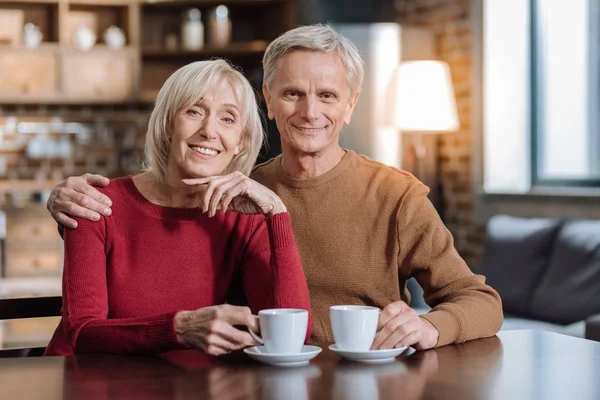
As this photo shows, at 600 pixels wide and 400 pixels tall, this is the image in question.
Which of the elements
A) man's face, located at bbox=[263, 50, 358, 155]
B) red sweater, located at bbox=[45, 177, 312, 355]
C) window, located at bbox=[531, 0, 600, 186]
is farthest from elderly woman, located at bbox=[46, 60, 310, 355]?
window, located at bbox=[531, 0, 600, 186]

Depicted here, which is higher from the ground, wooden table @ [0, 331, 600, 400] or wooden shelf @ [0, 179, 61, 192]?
wooden shelf @ [0, 179, 61, 192]

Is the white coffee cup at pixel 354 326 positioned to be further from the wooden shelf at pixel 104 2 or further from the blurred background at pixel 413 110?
the wooden shelf at pixel 104 2

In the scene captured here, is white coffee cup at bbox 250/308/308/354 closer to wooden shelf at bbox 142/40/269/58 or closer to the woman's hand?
the woman's hand

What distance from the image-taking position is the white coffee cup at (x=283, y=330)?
4.69 ft

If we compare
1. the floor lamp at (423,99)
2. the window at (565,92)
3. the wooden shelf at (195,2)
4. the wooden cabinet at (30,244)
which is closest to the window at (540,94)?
the window at (565,92)

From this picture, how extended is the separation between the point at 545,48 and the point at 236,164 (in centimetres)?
340

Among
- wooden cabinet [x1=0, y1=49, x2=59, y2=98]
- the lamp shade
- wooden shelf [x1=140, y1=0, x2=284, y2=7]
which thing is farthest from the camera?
wooden shelf [x1=140, y1=0, x2=284, y2=7]

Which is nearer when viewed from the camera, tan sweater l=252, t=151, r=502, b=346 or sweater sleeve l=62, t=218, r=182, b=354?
sweater sleeve l=62, t=218, r=182, b=354

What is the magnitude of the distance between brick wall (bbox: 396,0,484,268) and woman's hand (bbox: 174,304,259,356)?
4.09 m

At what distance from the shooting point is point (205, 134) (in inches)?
75.0

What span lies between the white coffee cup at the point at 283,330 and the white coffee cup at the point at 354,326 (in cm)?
6

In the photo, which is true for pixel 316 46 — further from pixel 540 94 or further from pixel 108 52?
pixel 108 52

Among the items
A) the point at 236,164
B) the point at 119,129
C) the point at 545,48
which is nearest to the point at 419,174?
the point at 545,48

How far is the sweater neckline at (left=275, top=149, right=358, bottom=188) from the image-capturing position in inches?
84.2
